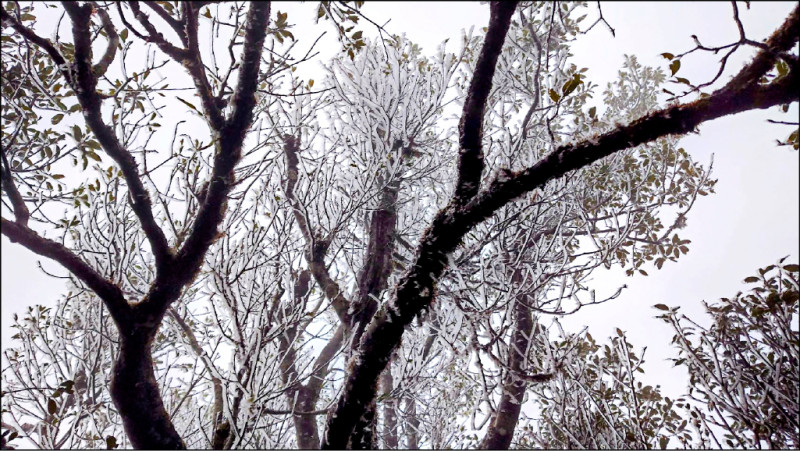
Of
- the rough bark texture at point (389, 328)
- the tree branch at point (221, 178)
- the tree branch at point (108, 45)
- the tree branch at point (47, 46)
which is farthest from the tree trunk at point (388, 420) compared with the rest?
the tree branch at point (47, 46)

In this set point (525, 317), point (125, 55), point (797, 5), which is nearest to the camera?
point (797, 5)

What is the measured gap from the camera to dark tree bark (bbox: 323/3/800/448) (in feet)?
6.21

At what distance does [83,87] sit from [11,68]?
75.0 inches

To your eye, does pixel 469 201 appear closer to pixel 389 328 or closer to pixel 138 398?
pixel 389 328

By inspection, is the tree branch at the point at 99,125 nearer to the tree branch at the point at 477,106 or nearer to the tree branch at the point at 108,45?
the tree branch at the point at 108,45

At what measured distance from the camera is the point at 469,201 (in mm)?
2316

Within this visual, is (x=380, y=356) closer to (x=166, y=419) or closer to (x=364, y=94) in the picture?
(x=166, y=419)

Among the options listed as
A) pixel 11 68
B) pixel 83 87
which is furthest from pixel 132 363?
pixel 11 68

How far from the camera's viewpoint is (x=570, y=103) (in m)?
6.19

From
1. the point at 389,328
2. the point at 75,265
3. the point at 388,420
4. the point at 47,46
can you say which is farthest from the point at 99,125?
the point at 388,420

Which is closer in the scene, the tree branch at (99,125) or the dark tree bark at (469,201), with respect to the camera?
the dark tree bark at (469,201)

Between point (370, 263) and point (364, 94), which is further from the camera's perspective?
point (364, 94)

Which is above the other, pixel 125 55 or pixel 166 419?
pixel 125 55

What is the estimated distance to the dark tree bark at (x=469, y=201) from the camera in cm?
189
